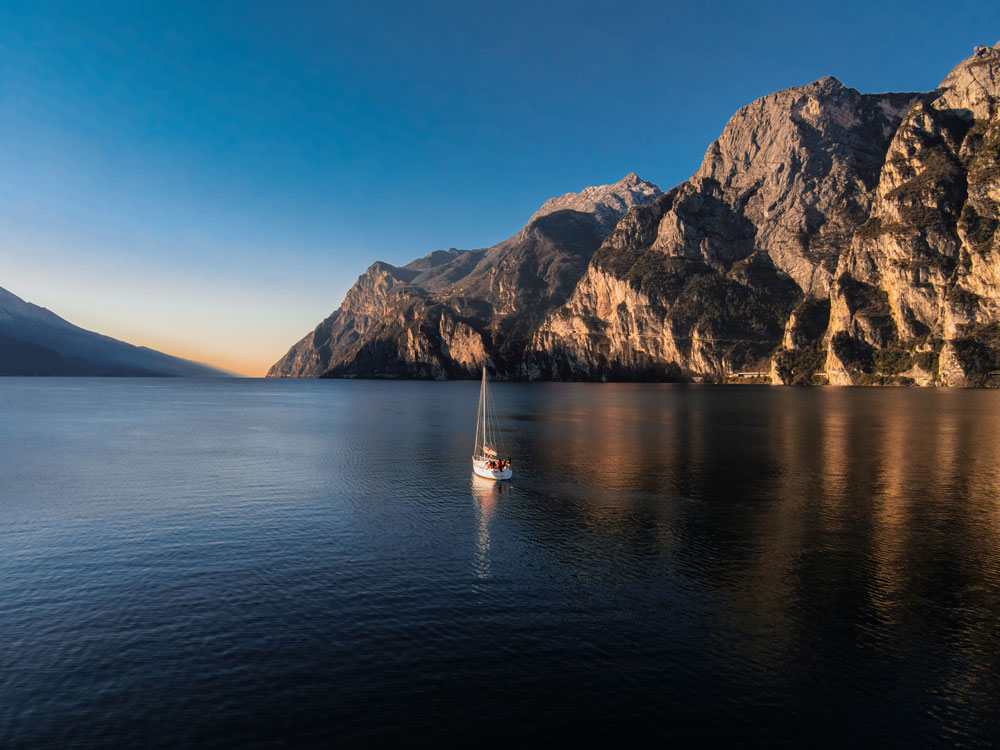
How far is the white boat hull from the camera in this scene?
71.8 metres

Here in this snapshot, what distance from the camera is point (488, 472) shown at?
72.5 meters

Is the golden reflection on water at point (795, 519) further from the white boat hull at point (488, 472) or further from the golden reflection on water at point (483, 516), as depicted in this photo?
the white boat hull at point (488, 472)

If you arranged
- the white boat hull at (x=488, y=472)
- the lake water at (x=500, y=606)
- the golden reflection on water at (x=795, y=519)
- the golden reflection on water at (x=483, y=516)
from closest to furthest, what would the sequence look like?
the lake water at (x=500, y=606)
the golden reflection on water at (x=795, y=519)
the golden reflection on water at (x=483, y=516)
the white boat hull at (x=488, y=472)

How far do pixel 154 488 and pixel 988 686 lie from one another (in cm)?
7732

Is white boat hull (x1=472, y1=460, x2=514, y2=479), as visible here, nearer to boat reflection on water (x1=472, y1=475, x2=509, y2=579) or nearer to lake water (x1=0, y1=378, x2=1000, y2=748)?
boat reflection on water (x1=472, y1=475, x2=509, y2=579)

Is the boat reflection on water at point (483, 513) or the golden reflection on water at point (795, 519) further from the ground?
the golden reflection on water at point (795, 519)

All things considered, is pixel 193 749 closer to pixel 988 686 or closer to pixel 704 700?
pixel 704 700

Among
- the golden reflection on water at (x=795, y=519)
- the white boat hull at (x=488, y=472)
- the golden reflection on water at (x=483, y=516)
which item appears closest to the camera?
the golden reflection on water at (x=795, y=519)

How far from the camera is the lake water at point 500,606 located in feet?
74.5

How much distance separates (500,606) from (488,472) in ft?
129

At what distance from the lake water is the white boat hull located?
6.65ft

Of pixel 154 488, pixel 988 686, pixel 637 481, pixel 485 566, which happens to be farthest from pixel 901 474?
pixel 154 488

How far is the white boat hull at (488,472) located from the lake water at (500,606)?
6.65 feet

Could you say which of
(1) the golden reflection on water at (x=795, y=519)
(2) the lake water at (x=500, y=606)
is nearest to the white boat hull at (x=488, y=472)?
(2) the lake water at (x=500, y=606)
